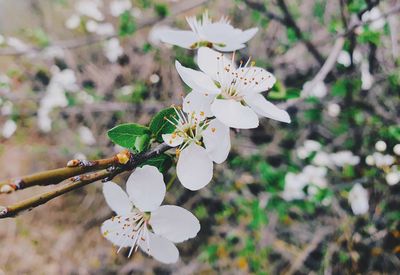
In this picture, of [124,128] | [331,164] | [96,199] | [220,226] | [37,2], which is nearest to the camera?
[124,128]

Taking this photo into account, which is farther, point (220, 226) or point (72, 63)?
point (72, 63)

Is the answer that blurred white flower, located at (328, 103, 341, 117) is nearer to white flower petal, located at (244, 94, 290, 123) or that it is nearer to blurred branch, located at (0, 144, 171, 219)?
white flower petal, located at (244, 94, 290, 123)

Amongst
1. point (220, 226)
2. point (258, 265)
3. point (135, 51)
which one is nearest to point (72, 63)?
point (135, 51)

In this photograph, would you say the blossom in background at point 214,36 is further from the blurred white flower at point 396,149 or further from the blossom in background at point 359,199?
the blossom in background at point 359,199

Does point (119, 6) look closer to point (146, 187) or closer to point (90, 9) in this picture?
point (90, 9)

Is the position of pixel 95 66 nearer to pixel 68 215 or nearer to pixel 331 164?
pixel 68 215

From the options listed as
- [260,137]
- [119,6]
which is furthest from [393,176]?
[119,6]

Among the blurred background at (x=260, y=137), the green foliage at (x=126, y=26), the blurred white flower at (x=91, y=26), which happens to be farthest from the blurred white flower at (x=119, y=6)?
the green foliage at (x=126, y=26)

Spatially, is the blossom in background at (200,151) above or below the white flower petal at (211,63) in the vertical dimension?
below
